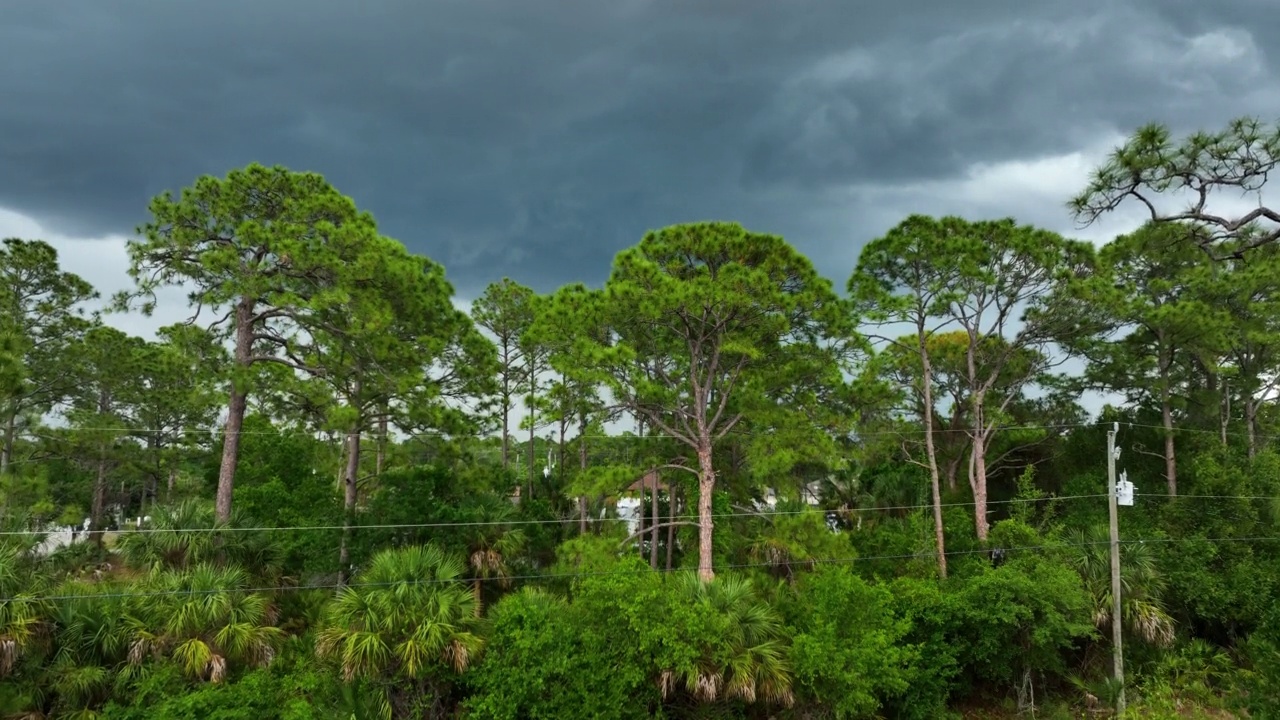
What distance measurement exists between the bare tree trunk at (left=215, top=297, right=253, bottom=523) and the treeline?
139 mm

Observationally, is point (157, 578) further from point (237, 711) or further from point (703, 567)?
point (703, 567)

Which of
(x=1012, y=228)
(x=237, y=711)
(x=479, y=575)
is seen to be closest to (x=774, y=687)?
(x=479, y=575)

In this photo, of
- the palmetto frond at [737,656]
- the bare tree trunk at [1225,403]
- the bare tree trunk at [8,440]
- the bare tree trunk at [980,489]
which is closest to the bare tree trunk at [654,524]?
the palmetto frond at [737,656]

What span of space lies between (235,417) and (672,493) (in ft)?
44.6

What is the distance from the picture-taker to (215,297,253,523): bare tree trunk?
720 inches

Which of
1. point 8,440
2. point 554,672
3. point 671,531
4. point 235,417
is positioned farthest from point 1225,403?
point 8,440

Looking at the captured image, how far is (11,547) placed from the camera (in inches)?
539

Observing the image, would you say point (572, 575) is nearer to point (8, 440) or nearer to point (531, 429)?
point (531, 429)

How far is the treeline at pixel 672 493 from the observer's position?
43.1 feet

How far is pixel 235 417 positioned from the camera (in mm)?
19219

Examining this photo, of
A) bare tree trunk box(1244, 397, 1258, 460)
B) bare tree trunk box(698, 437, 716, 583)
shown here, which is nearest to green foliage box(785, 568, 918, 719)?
bare tree trunk box(698, 437, 716, 583)

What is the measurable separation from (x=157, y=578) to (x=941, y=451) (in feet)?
87.9

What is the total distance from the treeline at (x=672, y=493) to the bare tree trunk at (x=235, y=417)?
14 centimetres

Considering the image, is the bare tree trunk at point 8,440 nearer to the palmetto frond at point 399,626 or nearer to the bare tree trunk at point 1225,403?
the palmetto frond at point 399,626
